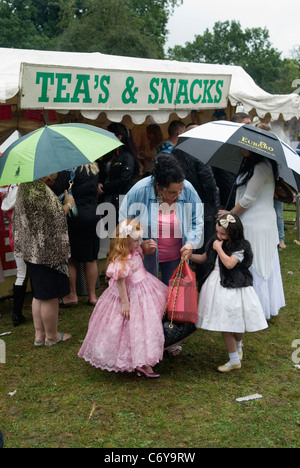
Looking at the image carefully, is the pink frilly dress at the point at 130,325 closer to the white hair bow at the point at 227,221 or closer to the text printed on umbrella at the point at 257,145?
the white hair bow at the point at 227,221

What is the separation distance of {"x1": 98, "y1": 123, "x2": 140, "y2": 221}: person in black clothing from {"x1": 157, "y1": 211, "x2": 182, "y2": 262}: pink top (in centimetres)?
190

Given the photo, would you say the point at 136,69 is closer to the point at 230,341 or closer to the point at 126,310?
the point at 126,310

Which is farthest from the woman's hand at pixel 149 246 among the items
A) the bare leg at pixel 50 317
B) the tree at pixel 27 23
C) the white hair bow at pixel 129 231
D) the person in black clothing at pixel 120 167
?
the tree at pixel 27 23

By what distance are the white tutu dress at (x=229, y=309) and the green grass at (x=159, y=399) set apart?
0.44m

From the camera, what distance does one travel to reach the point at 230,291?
4.12 metres

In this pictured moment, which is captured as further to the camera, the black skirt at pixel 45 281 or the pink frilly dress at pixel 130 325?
the black skirt at pixel 45 281

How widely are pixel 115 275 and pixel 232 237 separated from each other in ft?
3.20

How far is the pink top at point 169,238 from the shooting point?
437 centimetres

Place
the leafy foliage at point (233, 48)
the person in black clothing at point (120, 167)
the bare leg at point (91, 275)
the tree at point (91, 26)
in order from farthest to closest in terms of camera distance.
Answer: the leafy foliage at point (233, 48) → the tree at point (91, 26) → the person in black clothing at point (120, 167) → the bare leg at point (91, 275)

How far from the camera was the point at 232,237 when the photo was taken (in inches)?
164

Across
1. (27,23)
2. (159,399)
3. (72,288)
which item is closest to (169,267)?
(159,399)

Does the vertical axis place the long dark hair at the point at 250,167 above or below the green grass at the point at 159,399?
above

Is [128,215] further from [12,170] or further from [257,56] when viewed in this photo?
[257,56]

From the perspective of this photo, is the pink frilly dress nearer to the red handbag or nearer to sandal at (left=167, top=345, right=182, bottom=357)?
the red handbag
